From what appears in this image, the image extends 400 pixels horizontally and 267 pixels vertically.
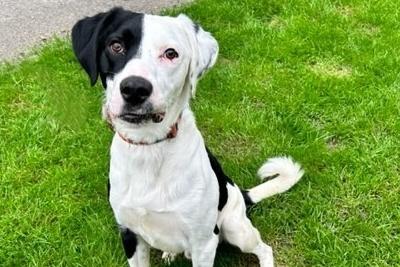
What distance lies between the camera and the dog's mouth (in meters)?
2.30

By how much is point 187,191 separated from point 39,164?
4.70 feet

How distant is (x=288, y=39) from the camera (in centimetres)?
472

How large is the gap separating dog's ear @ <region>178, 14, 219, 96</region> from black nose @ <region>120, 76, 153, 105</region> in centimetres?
24

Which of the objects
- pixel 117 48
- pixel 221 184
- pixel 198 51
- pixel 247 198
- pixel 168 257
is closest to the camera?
pixel 117 48

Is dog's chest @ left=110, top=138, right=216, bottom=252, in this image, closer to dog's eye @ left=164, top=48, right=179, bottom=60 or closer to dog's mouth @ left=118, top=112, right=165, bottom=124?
dog's mouth @ left=118, top=112, right=165, bottom=124

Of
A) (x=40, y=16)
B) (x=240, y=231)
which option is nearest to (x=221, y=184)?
(x=240, y=231)

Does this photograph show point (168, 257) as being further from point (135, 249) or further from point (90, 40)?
point (90, 40)

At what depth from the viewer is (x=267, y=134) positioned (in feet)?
12.8

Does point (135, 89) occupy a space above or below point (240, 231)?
above

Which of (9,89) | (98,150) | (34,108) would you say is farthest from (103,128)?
(9,89)

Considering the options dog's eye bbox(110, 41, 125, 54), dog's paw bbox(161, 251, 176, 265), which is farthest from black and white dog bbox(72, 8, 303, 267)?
dog's paw bbox(161, 251, 176, 265)

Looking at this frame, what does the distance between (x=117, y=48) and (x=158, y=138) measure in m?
0.39

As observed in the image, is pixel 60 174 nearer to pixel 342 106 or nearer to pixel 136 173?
pixel 136 173

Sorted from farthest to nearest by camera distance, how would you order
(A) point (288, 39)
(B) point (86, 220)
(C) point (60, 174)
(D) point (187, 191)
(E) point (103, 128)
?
(A) point (288, 39) → (E) point (103, 128) → (C) point (60, 174) → (B) point (86, 220) → (D) point (187, 191)
